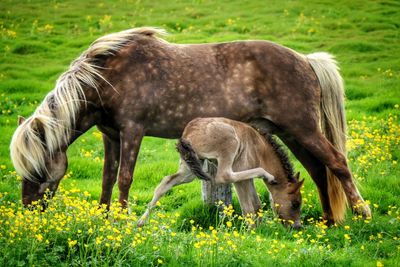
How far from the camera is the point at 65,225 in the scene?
6602mm

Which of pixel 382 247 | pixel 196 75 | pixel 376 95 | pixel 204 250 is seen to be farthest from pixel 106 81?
pixel 376 95

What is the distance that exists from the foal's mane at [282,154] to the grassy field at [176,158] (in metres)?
0.71

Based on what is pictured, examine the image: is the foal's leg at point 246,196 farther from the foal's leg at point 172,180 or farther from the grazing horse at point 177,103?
the grazing horse at point 177,103

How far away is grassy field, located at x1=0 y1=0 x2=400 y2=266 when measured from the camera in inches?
251

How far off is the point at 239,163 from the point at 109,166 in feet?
6.13

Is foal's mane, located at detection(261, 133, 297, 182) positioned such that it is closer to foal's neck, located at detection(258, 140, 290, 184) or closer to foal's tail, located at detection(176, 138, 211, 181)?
foal's neck, located at detection(258, 140, 290, 184)

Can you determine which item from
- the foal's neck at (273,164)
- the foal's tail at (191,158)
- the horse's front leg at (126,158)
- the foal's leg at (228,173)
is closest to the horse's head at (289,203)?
the foal's neck at (273,164)

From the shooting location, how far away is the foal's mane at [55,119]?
7.59m

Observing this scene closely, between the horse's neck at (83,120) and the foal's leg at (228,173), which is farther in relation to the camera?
the foal's leg at (228,173)

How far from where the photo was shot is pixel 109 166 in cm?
863

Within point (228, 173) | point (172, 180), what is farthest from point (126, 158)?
point (228, 173)

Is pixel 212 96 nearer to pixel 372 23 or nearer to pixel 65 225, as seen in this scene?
pixel 65 225

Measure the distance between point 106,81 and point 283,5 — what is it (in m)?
20.5

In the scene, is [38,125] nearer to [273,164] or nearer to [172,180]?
[172,180]
